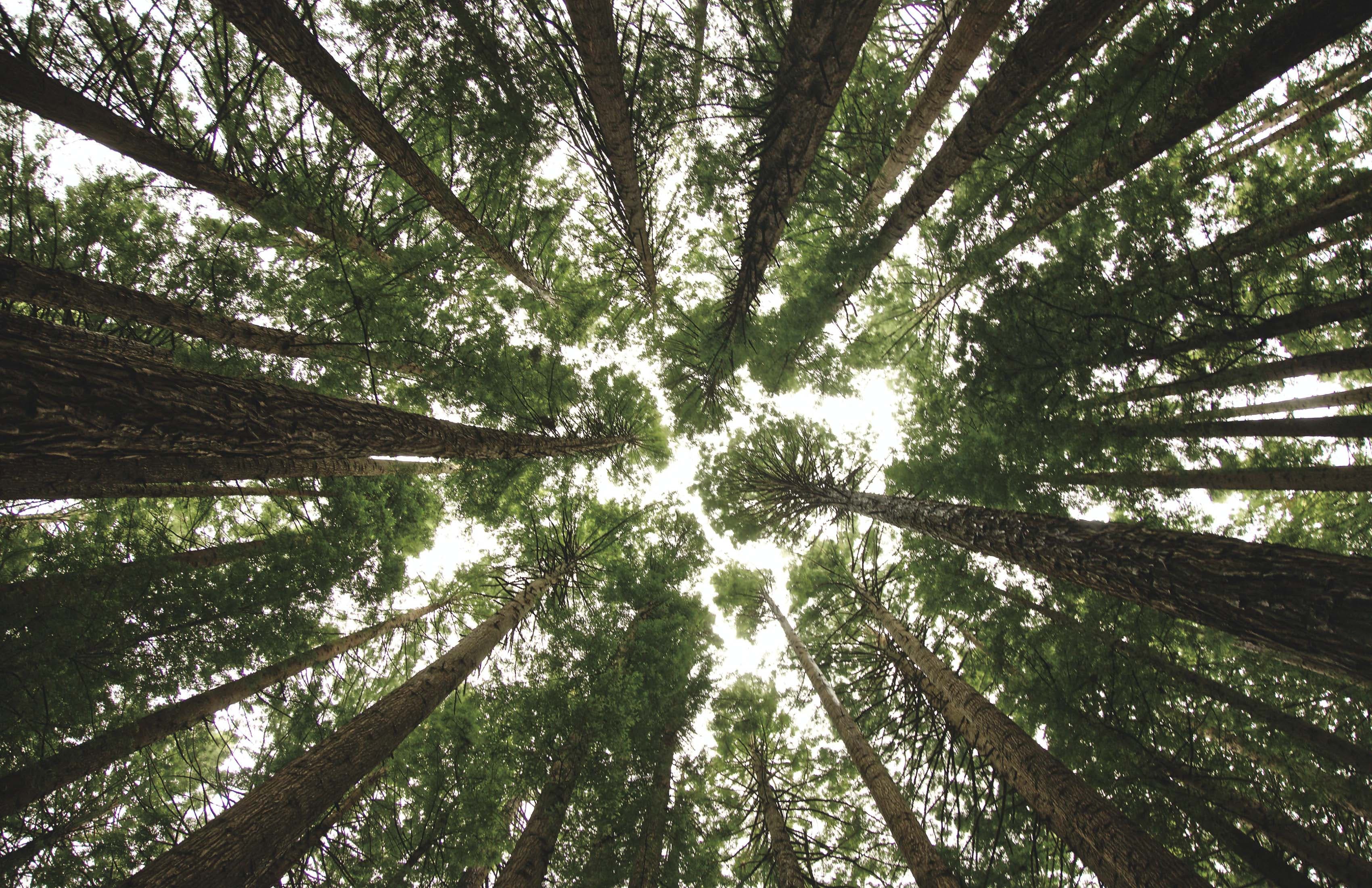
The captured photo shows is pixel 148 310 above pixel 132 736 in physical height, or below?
above

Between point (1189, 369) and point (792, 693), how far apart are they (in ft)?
27.9

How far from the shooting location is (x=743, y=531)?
10172mm

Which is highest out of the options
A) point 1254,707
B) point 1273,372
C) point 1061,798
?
point 1273,372

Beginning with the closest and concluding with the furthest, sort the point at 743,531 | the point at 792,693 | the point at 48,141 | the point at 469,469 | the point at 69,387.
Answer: the point at 69,387 → the point at 48,141 → the point at 469,469 → the point at 792,693 → the point at 743,531

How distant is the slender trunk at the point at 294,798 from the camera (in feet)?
8.63

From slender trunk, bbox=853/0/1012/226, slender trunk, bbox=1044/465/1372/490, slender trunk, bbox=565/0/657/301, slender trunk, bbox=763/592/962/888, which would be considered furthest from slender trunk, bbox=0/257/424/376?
slender trunk, bbox=1044/465/1372/490

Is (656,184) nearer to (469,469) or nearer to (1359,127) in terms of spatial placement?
(469,469)

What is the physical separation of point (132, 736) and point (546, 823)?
16.0 ft

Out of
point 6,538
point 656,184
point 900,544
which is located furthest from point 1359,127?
point 6,538

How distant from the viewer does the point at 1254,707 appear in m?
5.64

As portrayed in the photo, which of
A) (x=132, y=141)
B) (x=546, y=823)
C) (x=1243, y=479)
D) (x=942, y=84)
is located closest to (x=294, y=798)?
(x=546, y=823)

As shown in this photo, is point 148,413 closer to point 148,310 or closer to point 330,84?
point 330,84

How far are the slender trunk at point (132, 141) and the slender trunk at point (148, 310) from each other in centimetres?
142

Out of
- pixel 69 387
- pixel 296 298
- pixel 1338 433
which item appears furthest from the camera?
pixel 296 298
